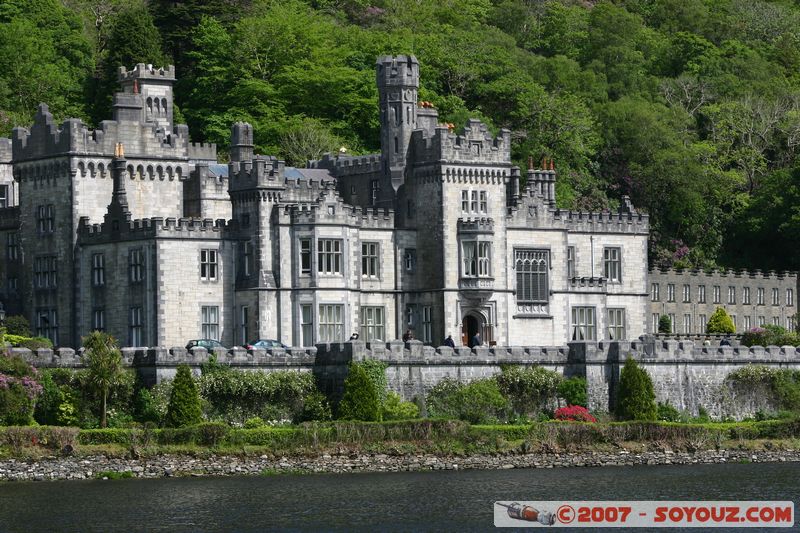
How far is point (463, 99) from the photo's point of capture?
13575 centimetres

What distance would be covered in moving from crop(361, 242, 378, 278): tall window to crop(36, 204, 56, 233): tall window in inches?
535

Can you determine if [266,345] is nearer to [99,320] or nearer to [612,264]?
[99,320]

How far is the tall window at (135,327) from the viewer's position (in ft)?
319

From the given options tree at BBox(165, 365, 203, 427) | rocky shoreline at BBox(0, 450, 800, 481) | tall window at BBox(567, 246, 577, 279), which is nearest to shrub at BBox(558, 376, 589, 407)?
rocky shoreline at BBox(0, 450, 800, 481)

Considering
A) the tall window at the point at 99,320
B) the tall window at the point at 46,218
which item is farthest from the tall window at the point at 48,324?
the tall window at the point at 46,218

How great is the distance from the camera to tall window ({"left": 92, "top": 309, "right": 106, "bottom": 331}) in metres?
98.9

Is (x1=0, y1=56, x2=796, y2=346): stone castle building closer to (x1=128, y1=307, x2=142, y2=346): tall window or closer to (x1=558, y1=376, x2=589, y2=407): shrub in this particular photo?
(x1=128, y1=307, x2=142, y2=346): tall window

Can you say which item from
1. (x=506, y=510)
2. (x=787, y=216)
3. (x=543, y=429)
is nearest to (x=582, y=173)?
(x=787, y=216)

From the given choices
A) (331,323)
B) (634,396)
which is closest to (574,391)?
(634,396)

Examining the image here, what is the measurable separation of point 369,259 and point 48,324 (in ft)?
47.0

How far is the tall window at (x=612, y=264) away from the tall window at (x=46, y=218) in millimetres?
25986

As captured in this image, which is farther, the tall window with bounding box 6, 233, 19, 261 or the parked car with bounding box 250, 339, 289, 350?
the tall window with bounding box 6, 233, 19, 261

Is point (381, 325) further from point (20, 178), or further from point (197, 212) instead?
point (20, 178)

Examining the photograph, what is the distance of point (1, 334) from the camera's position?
90250 mm
